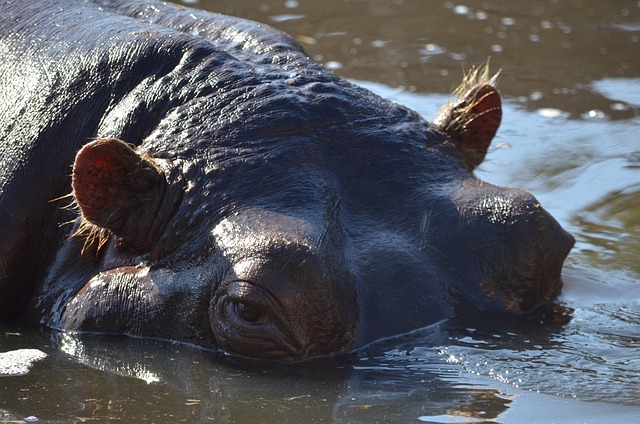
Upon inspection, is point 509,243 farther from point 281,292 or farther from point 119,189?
point 119,189

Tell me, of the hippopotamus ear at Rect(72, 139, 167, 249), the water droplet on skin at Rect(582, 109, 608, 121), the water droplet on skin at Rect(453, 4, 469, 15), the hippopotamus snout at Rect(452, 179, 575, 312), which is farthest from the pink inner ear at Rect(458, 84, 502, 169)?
the water droplet on skin at Rect(453, 4, 469, 15)

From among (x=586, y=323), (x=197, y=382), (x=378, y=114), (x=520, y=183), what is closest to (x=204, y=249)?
(x=197, y=382)

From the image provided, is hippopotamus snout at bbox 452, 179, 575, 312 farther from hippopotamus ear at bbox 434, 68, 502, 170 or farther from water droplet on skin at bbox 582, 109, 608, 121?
water droplet on skin at bbox 582, 109, 608, 121

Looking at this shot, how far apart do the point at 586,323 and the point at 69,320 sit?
2038mm

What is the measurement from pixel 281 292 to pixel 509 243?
102 centimetres

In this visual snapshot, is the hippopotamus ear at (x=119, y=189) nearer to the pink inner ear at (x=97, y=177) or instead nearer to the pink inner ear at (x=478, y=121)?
the pink inner ear at (x=97, y=177)

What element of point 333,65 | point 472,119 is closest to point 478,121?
point 472,119

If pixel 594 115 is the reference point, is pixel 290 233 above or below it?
below

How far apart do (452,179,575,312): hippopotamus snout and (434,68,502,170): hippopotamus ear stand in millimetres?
535

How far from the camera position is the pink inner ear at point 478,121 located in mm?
5148

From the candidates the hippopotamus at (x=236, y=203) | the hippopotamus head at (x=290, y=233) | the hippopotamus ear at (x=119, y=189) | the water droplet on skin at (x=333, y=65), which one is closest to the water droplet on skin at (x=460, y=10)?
the water droplet on skin at (x=333, y=65)

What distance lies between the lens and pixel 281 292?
157 inches

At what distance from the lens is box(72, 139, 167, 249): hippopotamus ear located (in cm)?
432

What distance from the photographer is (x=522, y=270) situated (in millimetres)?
4559
